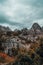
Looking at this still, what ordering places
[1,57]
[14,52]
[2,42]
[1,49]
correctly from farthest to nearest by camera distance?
[2,42]
[1,49]
[14,52]
[1,57]

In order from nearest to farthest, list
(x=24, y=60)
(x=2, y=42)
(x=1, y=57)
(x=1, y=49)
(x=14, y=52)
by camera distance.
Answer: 1. (x=24, y=60)
2. (x=1, y=57)
3. (x=14, y=52)
4. (x=1, y=49)
5. (x=2, y=42)

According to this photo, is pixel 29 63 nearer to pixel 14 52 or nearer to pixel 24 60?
pixel 24 60

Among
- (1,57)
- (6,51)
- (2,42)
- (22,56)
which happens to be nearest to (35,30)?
(2,42)

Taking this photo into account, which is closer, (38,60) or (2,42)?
(38,60)

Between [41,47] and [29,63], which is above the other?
[41,47]

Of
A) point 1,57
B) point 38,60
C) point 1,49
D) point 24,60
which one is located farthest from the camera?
point 1,49

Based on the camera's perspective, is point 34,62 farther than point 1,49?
No

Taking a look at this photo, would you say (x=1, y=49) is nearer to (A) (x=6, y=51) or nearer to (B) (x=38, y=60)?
(A) (x=6, y=51)

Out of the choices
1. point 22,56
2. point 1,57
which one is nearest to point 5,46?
point 1,57

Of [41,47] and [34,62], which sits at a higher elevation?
[41,47]
